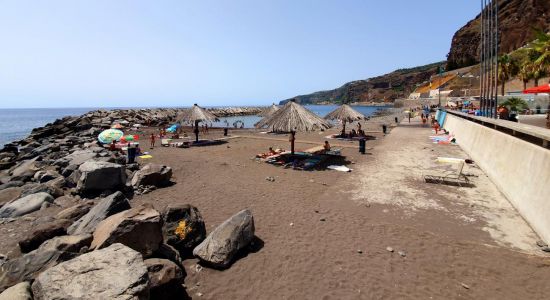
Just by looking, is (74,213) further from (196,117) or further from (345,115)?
(345,115)

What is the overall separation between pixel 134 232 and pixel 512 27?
4794 inches

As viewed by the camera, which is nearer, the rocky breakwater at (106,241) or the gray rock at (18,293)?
the rocky breakwater at (106,241)

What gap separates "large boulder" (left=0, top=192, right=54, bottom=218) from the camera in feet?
31.7

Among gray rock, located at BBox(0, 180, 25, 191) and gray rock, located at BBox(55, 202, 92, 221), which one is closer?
gray rock, located at BBox(55, 202, 92, 221)

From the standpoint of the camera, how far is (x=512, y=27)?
305 ft

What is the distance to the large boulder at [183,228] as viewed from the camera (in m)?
6.58

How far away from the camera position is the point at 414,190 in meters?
10.7

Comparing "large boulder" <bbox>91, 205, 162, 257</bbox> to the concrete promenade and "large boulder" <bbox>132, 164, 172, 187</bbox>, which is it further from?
the concrete promenade

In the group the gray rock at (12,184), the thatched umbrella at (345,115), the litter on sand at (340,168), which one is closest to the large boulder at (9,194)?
the gray rock at (12,184)

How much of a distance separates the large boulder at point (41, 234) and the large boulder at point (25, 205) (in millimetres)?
3285

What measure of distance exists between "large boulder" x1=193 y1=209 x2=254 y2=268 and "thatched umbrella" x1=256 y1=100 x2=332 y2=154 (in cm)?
903

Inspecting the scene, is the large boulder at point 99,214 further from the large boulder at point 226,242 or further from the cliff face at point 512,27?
the cliff face at point 512,27

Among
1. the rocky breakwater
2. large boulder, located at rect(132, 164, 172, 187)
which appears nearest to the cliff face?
large boulder, located at rect(132, 164, 172, 187)

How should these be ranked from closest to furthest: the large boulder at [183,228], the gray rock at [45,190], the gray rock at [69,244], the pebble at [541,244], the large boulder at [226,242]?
the gray rock at [69,244]
the large boulder at [226,242]
the pebble at [541,244]
the large boulder at [183,228]
the gray rock at [45,190]
